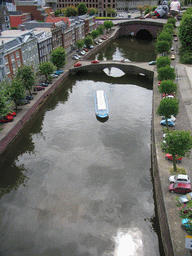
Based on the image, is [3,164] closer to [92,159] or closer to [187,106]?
[92,159]

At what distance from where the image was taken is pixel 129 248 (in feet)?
104

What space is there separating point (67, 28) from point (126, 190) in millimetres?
89855

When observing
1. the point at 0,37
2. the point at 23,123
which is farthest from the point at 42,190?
the point at 0,37

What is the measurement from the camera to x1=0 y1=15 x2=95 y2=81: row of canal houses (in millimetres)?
68125

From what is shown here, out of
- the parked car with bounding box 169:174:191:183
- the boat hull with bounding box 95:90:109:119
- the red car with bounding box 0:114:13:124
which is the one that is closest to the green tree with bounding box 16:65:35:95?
the red car with bounding box 0:114:13:124

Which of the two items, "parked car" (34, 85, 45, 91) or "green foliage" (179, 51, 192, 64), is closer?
"parked car" (34, 85, 45, 91)

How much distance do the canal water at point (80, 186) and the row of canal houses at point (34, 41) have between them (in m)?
15.9

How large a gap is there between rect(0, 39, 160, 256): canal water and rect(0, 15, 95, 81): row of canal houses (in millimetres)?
15865

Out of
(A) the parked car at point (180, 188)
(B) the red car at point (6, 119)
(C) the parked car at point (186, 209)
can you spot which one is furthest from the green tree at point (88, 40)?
(C) the parked car at point (186, 209)

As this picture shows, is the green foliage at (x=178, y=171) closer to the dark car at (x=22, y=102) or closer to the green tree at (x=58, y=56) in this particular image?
the dark car at (x=22, y=102)

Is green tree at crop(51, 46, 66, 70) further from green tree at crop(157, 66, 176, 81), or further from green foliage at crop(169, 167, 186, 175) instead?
green foliage at crop(169, 167, 186, 175)

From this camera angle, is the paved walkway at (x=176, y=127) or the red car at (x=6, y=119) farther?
the red car at (x=6, y=119)

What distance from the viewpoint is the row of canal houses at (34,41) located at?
68125 millimetres

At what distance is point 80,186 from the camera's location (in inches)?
1617
